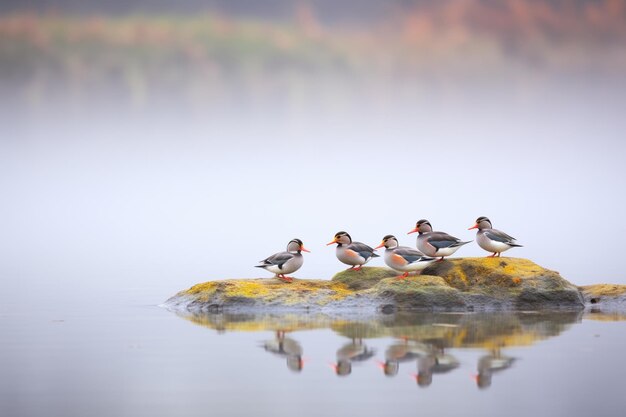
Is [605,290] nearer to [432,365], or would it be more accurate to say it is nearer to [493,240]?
[493,240]

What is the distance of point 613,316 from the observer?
21969 millimetres

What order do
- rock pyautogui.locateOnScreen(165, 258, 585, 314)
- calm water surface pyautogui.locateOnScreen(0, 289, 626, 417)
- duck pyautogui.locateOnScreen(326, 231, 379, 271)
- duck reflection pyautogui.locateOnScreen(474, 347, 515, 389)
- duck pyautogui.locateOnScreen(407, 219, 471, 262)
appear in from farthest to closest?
1. duck pyautogui.locateOnScreen(326, 231, 379, 271)
2. duck pyautogui.locateOnScreen(407, 219, 471, 262)
3. rock pyautogui.locateOnScreen(165, 258, 585, 314)
4. duck reflection pyautogui.locateOnScreen(474, 347, 515, 389)
5. calm water surface pyautogui.locateOnScreen(0, 289, 626, 417)

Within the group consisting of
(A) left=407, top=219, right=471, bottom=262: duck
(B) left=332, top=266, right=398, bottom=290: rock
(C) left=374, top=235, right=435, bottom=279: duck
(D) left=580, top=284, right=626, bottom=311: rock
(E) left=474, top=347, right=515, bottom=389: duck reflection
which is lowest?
(E) left=474, top=347, right=515, bottom=389: duck reflection

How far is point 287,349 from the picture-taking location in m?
17.4

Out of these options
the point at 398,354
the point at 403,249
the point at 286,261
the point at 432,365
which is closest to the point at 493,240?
the point at 403,249

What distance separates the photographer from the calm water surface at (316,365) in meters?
13.5

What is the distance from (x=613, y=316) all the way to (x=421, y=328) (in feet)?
15.9

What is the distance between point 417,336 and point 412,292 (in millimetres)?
3942

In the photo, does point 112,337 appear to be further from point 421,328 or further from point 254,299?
point 421,328

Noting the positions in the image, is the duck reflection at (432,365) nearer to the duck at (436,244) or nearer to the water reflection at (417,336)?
the water reflection at (417,336)

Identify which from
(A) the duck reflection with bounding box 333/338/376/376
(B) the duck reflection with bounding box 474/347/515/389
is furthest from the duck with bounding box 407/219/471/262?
(B) the duck reflection with bounding box 474/347/515/389

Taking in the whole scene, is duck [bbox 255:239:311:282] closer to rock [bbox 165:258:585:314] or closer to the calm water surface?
rock [bbox 165:258:585:314]

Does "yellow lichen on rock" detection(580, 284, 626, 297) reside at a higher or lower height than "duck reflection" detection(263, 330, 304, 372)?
higher

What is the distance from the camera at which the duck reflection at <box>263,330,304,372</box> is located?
1606 centimetres
